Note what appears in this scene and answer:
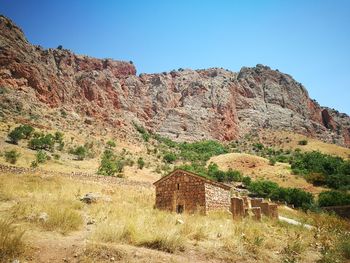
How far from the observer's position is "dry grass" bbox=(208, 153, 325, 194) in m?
46.7

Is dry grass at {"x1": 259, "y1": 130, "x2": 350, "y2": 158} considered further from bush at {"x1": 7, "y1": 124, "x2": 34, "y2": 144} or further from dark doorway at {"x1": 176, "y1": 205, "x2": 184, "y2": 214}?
dark doorway at {"x1": 176, "y1": 205, "x2": 184, "y2": 214}

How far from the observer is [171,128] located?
8962cm

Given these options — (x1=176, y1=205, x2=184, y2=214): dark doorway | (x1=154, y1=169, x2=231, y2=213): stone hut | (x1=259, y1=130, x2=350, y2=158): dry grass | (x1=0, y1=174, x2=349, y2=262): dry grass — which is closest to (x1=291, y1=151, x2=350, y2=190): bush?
(x1=259, y1=130, x2=350, y2=158): dry grass

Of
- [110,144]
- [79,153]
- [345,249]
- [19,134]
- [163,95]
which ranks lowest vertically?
[345,249]

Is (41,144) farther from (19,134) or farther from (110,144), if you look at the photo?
(110,144)

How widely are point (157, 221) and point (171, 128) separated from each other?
79637 mm

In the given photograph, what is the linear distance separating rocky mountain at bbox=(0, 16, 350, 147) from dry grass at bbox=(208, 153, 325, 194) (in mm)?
28452

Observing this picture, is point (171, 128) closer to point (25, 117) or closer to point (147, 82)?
point (147, 82)

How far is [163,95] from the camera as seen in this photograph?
101 metres

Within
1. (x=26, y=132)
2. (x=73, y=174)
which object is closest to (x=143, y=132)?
(x=26, y=132)

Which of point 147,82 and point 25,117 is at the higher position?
point 147,82

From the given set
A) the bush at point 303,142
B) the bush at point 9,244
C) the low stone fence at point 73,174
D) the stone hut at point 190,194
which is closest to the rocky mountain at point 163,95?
the bush at point 303,142

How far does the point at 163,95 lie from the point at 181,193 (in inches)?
3376

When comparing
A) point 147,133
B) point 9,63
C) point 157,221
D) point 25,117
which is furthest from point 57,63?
point 157,221
